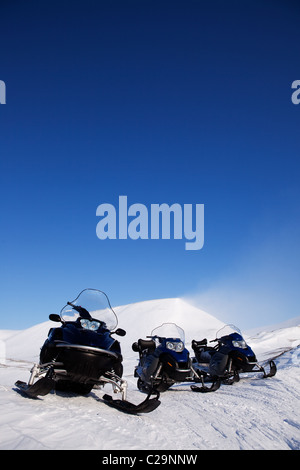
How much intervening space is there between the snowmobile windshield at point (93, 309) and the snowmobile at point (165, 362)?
7.45 feet

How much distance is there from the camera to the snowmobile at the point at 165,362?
724 centimetres

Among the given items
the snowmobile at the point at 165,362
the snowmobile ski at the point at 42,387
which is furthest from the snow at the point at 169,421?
the snowmobile at the point at 165,362

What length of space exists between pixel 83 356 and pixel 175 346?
388cm

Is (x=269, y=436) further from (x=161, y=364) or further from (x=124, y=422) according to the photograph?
(x=161, y=364)

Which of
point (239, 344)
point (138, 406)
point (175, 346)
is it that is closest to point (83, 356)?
point (138, 406)

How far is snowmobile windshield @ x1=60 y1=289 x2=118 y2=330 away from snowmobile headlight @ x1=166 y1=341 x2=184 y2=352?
8.19 feet

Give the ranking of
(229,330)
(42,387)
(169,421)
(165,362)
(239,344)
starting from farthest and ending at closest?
1. (229,330)
2. (239,344)
3. (165,362)
4. (169,421)
5. (42,387)

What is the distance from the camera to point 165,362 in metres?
7.49

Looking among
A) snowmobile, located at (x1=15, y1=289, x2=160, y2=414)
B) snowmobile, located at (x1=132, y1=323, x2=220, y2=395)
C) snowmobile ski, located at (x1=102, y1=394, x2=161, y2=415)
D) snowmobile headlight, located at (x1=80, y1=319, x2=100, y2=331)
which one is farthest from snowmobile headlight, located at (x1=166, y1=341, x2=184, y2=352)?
snowmobile headlight, located at (x1=80, y1=319, x2=100, y2=331)

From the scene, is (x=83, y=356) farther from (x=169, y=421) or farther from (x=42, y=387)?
(x=169, y=421)

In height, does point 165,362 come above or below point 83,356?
A: below

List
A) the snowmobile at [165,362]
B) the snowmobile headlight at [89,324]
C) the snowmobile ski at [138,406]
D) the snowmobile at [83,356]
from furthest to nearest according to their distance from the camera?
the snowmobile at [165,362], the snowmobile headlight at [89,324], the snowmobile ski at [138,406], the snowmobile at [83,356]

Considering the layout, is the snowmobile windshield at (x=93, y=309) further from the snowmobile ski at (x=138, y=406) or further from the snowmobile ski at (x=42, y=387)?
the snowmobile ski at (x=138, y=406)
